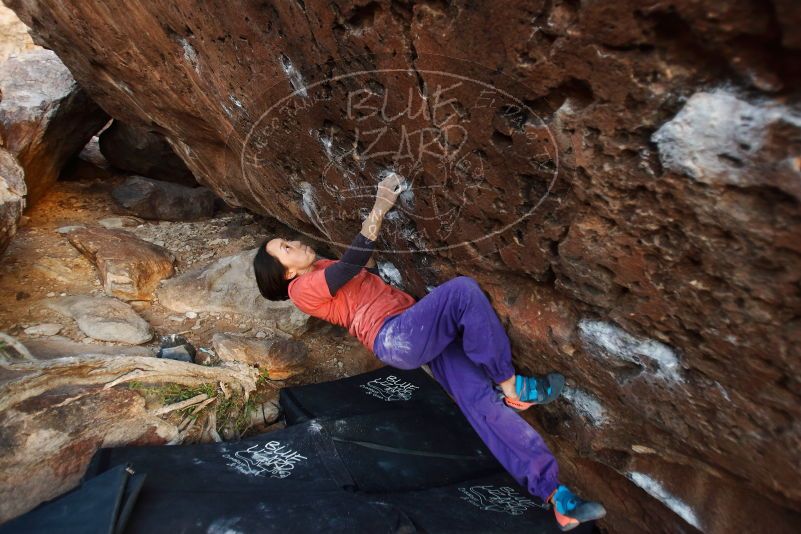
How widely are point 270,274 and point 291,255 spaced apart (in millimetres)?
156

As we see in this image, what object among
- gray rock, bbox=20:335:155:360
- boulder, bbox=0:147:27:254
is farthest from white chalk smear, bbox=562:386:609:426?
boulder, bbox=0:147:27:254

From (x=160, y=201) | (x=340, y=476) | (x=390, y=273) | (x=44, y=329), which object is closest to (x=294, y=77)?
(x=390, y=273)

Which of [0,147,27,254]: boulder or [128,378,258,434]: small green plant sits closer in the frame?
[128,378,258,434]: small green plant

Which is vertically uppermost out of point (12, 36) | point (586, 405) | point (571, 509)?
point (12, 36)

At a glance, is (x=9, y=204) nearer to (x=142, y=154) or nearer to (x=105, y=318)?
(x=105, y=318)

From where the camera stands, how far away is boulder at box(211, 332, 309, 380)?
3.13m

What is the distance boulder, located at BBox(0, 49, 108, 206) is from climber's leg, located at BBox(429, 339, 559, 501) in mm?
4551

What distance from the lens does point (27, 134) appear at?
15.3ft

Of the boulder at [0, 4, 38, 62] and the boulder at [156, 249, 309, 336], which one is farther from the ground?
the boulder at [0, 4, 38, 62]

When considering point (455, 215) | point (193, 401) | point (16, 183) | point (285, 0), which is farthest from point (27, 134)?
point (455, 215)

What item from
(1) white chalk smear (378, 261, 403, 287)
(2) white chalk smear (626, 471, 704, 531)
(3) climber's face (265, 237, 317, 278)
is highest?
(3) climber's face (265, 237, 317, 278)

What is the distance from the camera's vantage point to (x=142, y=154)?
592 centimetres

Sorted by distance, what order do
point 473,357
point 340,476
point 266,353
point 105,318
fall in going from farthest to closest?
point 105,318
point 266,353
point 340,476
point 473,357

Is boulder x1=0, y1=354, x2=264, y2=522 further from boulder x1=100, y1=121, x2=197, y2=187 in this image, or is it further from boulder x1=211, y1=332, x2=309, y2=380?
boulder x1=100, y1=121, x2=197, y2=187
